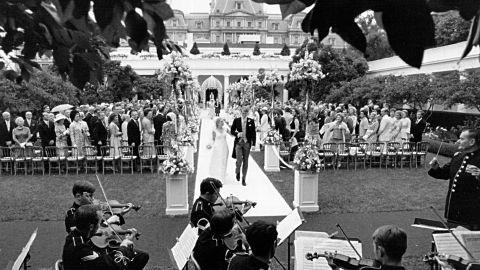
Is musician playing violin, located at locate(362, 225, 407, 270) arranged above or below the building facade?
below

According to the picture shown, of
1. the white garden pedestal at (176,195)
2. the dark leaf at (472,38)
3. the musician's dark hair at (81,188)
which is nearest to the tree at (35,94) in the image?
the white garden pedestal at (176,195)

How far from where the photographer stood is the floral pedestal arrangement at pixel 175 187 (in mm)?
9164

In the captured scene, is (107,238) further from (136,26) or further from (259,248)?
(136,26)

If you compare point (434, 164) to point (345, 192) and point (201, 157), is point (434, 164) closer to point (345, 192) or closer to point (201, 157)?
point (345, 192)

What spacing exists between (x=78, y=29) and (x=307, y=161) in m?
7.87

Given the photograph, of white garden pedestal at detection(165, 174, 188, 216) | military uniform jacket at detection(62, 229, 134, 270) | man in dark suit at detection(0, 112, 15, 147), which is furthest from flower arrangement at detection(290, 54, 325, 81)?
man in dark suit at detection(0, 112, 15, 147)

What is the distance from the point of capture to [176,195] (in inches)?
363

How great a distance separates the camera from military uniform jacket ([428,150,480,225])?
5.35m

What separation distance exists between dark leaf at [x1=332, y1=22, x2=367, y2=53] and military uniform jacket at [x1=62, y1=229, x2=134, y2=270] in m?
2.76

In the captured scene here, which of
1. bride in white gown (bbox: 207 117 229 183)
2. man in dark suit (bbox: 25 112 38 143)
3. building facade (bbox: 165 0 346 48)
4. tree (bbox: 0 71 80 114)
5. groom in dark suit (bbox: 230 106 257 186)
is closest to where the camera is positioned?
groom in dark suit (bbox: 230 106 257 186)

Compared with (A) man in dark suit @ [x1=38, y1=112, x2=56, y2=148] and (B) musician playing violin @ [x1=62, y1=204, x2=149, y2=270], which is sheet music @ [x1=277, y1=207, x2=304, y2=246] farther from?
(A) man in dark suit @ [x1=38, y1=112, x2=56, y2=148]

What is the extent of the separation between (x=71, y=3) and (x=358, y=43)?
42.4 inches

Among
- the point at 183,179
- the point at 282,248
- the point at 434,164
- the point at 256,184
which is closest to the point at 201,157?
the point at 256,184

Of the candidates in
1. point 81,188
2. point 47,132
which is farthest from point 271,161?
point 81,188
